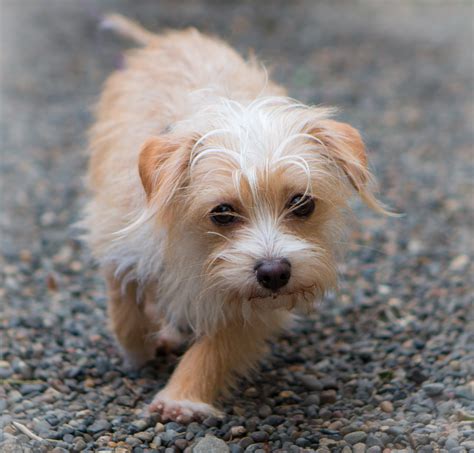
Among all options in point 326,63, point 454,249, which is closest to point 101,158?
point 454,249

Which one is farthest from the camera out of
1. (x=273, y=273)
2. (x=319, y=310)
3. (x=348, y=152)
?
(x=319, y=310)

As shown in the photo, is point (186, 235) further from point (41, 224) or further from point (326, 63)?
point (326, 63)

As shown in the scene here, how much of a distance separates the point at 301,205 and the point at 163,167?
22.4 inches

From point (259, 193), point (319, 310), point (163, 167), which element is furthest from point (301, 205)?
point (319, 310)

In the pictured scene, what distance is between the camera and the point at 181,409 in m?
3.51

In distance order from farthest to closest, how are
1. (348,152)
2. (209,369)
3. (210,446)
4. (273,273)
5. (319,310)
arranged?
(319,310)
(209,369)
(348,152)
(210,446)
(273,273)

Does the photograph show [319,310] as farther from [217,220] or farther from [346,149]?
[217,220]

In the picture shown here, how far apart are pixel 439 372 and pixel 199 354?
3.82ft

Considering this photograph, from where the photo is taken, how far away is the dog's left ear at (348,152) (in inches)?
135

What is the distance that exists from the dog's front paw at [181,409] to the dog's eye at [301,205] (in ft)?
3.07

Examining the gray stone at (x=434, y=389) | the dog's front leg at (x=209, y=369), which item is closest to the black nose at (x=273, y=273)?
the dog's front leg at (x=209, y=369)

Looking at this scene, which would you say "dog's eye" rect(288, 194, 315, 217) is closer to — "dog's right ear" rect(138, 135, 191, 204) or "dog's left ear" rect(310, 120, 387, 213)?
"dog's left ear" rect(310, 120, 387, 213)

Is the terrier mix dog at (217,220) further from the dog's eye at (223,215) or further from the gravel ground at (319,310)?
the gravel ground at (319,310)

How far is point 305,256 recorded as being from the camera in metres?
3.18
